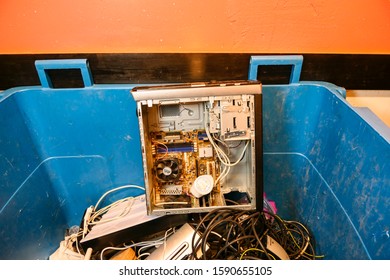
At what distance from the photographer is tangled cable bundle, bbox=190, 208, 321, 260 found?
0.63 metres

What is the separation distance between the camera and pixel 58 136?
878mm

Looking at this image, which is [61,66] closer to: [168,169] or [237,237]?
[168,169]

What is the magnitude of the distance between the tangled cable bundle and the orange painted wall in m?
0.55

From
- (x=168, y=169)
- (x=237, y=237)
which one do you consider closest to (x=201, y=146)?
(x=168, y=169)

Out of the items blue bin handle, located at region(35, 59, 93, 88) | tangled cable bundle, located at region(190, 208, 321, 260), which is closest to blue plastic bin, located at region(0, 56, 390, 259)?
blue bin handle, located at region(35, 59, 93, 88)

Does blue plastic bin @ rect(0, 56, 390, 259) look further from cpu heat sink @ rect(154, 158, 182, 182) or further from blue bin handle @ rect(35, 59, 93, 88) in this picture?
cpu heat sink @ rect(154, 158, 182, 182)

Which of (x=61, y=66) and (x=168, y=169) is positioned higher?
(x=61, y=66)

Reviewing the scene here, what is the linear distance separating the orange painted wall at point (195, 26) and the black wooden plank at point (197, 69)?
3cm

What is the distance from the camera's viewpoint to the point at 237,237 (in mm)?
652

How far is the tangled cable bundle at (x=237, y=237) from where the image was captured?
0.63m

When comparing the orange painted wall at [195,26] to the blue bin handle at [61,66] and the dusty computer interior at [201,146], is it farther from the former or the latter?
the dusty computer interior at [201,146]

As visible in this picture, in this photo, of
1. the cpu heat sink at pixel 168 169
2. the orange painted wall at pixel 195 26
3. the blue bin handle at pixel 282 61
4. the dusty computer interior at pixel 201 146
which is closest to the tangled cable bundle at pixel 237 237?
the dusty computer interior at pixel 201 146

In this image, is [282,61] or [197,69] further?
[197,69]

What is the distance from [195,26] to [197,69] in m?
0.14
